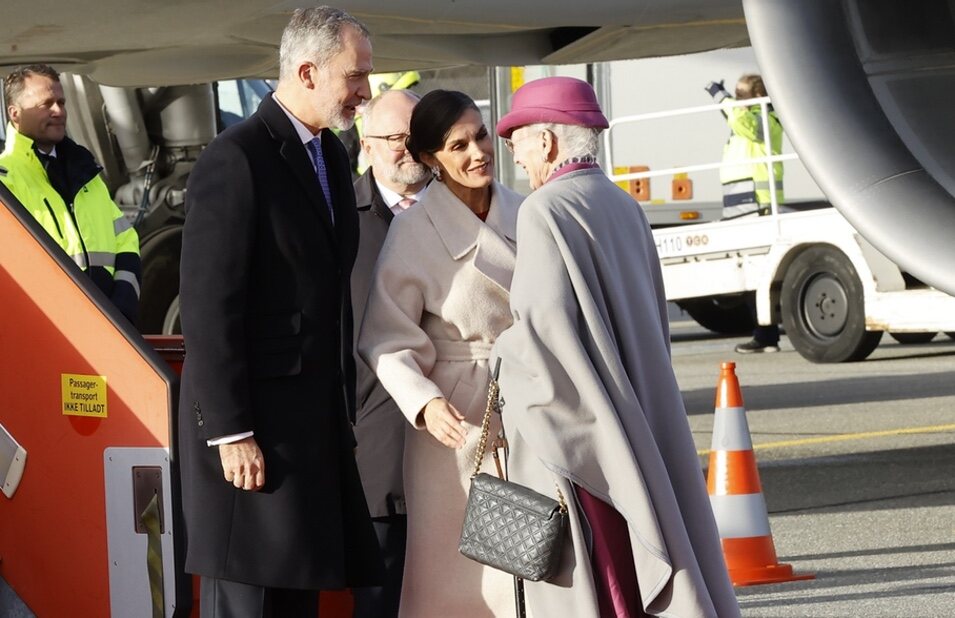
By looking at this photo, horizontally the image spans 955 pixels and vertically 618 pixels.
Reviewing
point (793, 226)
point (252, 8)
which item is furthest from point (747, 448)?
point (793, 226)

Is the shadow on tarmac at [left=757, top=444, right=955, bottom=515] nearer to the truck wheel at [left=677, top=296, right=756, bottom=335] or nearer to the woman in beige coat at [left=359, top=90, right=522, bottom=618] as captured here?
the woman in beige coat at [left=359, top=90, right=522, bottom=618]

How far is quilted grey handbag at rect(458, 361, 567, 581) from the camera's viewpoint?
351cm

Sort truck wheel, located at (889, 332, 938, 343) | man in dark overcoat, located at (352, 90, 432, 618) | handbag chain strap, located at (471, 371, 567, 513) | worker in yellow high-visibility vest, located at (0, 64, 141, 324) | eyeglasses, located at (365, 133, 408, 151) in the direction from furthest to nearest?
truck wheel, located at (889, 332, 938, 343) → worker in yellow high-visibility vest, located at (0, 64, 141, 324) → eyeglasses, located at (365, 133, 408, 151) → man in dark overcoat, located at (352, 90, 432, 618) → handbag chain strap, located at (471, 371, 567, 513)

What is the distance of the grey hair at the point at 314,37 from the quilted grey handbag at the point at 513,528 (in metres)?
0.76

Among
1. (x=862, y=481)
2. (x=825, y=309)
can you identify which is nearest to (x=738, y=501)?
(x=862, y=481)

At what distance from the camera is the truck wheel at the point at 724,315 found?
54.5 ft

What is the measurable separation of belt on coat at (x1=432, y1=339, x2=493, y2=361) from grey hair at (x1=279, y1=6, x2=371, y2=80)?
725 mm

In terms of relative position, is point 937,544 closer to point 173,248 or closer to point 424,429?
point 424,429

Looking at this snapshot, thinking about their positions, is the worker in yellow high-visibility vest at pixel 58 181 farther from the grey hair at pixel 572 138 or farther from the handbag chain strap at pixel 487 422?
the grey hair at pixel 572 138

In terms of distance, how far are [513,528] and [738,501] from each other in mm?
2605

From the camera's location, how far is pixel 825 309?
12.9 m

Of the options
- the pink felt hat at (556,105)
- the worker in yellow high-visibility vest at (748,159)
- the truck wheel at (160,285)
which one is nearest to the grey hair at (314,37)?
the pink felt hat at (556,105)

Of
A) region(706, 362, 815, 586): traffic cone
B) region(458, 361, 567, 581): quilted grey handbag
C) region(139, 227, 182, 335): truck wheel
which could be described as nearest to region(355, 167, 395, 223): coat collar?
region(458, 361, 567, 581): quilted grey handbag

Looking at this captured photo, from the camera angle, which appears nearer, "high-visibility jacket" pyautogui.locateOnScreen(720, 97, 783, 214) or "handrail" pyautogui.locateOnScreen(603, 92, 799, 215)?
"handrail" pyautogui.locateOnScreen(603, 92, 799, 215)
